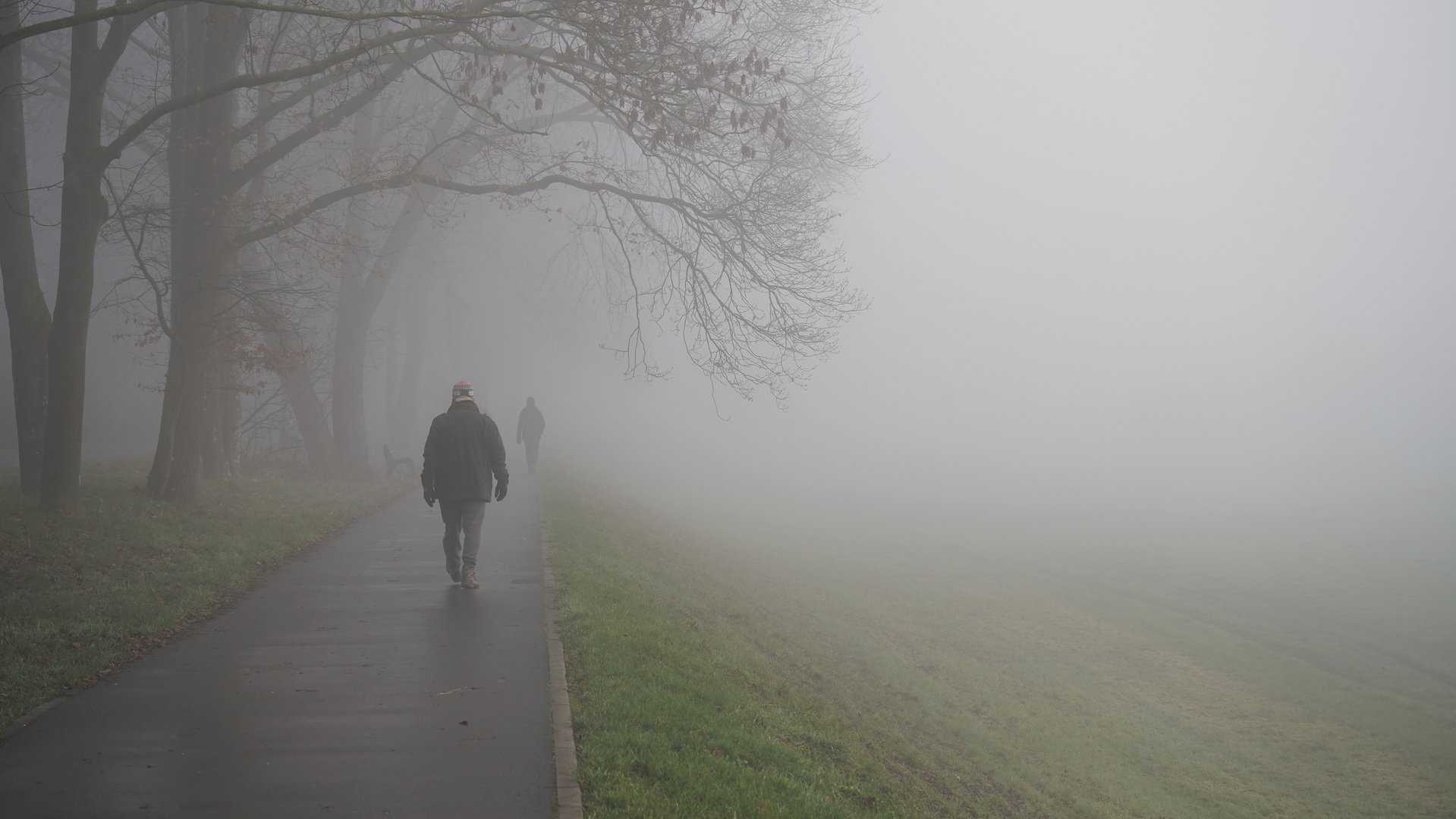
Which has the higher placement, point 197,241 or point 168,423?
point 197,241

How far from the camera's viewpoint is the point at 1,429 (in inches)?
1035

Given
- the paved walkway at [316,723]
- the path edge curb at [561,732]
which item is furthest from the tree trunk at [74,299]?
the path edge curb at [561,732]

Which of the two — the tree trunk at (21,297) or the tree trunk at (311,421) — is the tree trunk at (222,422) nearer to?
Answer: the tree trunk at (311,421)

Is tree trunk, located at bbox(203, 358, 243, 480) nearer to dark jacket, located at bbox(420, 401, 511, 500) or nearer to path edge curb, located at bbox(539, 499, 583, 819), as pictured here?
dark jacket, located at bbox(420, 401, 511, 500)

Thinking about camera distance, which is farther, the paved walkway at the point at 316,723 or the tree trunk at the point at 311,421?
the tree trunk at the point at 311,421

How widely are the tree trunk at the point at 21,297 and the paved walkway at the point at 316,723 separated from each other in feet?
17.5

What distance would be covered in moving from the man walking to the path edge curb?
1.35 metres

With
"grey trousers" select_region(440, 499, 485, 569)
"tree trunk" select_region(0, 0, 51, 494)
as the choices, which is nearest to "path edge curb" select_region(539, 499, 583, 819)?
"grey trousers" select_region(440, 499, 485, 569)

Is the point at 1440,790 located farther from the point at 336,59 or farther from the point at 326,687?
the point at 336,59

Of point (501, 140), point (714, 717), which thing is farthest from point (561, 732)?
point (501, 140)

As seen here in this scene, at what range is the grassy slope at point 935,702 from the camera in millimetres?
5547

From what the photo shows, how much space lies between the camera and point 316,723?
17.8 feet

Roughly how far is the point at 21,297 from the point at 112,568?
5079mm

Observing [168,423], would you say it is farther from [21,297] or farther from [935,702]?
[935,702]
